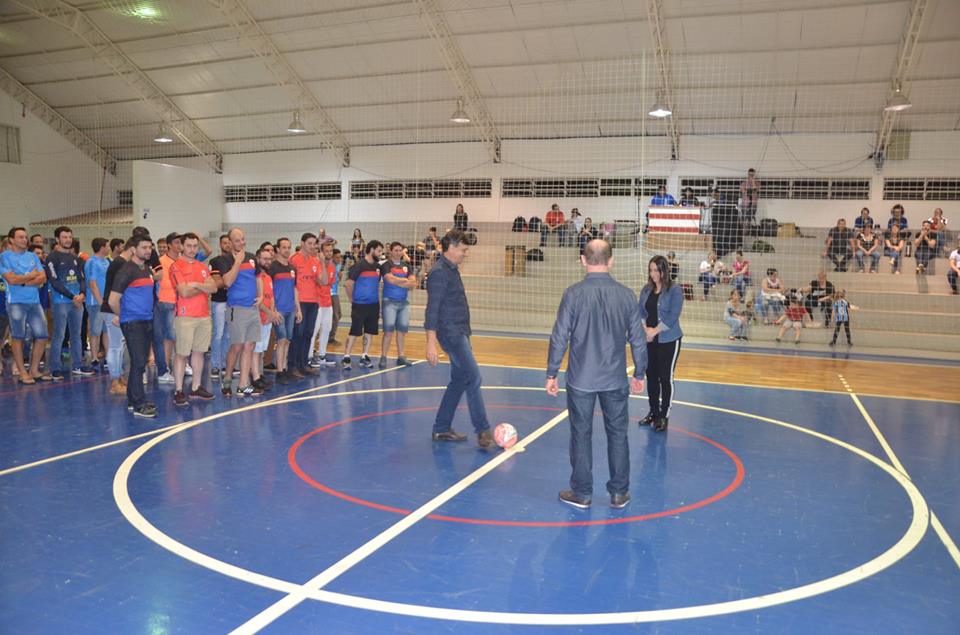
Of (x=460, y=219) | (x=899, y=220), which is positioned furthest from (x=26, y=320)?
(x=899, y=220)

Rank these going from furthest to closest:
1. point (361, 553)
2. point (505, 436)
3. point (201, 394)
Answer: point (201, 394)
point (505, 436)
point (361, 553)

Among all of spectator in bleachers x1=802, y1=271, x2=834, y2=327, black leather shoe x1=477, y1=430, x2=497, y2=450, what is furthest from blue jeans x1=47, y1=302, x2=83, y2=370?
spectator in bleachers x1=802, y1=271, x2=834, y2=327

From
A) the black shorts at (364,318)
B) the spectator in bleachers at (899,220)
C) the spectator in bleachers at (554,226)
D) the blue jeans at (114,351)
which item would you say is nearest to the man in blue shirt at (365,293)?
the black shorts at (364,318)

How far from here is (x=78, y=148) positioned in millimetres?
32438

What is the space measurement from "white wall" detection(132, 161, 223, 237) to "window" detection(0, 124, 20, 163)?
7693 mm

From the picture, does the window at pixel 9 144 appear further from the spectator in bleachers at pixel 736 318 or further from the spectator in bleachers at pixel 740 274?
the spectator in bleachers at pixel 736 318

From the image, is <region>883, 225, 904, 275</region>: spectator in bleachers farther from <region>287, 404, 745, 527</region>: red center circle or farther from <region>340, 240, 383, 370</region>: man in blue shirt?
<region>287, 404, 745, 527</region>: red center circle

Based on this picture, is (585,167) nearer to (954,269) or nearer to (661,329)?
(954,269)

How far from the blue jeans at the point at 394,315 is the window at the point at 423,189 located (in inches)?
605

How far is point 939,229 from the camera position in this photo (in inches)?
745

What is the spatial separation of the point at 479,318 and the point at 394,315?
841cm

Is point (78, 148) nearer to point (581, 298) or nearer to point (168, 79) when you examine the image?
point (168, 79)

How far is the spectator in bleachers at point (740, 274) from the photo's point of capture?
730 inches

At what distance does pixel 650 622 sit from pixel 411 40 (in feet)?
68.5
